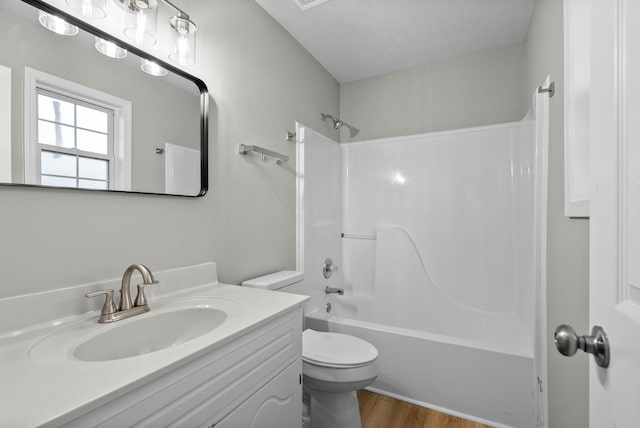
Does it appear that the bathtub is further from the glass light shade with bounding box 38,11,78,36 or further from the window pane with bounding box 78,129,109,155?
the glass light shade with bounding box 38,11,78,36

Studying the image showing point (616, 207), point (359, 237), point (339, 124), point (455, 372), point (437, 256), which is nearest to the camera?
point (616, 207)

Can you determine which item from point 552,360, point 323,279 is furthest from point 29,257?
point 552,360

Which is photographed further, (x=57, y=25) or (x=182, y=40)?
(x=182, y=40)

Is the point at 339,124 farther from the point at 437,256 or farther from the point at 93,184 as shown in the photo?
the point at 93,184

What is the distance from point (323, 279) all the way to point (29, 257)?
1828mm

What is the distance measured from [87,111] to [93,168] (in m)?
0.19

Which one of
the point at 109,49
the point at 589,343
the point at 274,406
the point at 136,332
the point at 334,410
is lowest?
the point at 334,410

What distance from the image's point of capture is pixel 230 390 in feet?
2.87

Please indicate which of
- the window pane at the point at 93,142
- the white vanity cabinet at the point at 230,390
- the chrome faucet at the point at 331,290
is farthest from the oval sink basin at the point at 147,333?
the chrome faucet at the point at 331,290

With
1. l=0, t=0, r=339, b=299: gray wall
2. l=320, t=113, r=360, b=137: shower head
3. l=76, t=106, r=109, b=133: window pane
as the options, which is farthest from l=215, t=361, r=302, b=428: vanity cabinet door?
l=320, t=113, r=360, b=137: shower head

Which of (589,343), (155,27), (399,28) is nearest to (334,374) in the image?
(589,343)

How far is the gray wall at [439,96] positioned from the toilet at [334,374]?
1.78 meters

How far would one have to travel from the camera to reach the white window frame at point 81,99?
0.88m

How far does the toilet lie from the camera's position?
4.82 ft
